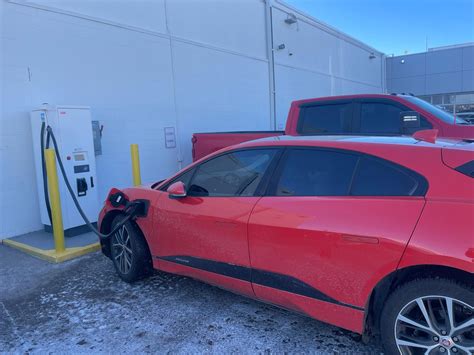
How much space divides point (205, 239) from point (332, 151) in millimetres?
1332

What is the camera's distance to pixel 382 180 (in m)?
2.47

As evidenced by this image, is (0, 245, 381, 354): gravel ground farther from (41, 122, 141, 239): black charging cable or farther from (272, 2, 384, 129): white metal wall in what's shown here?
(272, 2, 384, 129): white metal wall

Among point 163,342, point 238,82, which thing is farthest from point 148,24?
point 163,342

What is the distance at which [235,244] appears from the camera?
3.06 meters

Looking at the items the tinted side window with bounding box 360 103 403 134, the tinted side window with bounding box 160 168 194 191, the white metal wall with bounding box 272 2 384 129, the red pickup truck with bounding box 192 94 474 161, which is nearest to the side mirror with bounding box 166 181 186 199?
the tinted side window with bounding box 160 168 194 191

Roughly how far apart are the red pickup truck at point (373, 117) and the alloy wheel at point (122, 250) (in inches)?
107

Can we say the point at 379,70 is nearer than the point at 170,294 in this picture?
No

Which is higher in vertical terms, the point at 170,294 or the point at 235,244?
the point at 235,244

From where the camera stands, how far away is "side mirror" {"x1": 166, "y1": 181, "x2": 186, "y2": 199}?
343 centimetres

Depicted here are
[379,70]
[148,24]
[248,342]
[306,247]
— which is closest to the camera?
[306,247]

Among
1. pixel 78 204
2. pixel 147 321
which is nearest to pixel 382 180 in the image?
pixel 147 321

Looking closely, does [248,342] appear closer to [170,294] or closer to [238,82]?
[170,294]

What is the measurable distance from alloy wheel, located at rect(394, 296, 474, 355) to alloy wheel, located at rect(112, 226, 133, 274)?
2.75 metres

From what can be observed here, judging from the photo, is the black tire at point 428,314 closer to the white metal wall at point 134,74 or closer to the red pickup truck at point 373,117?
the red pickup truck at point 373,117
